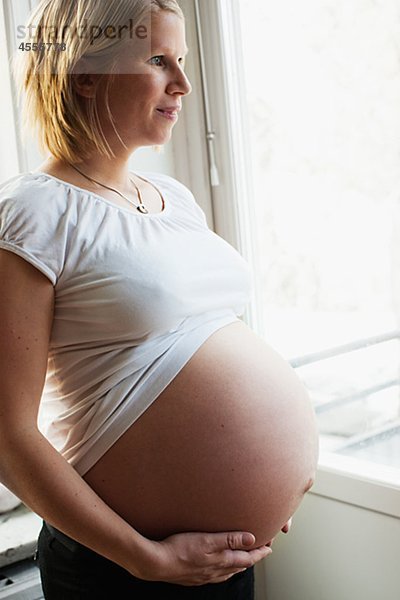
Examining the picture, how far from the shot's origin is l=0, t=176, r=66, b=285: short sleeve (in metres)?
0.99

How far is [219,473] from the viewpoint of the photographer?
1.07 metres

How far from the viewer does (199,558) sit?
1.04 metres

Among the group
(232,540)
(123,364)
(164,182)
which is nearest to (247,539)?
(232,540)

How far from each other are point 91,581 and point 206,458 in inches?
9.3

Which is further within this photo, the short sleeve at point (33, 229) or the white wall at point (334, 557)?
the white wall at point (334, 557)

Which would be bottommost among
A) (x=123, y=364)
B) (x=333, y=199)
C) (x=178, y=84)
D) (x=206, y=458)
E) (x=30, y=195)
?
(x=206, y=458)

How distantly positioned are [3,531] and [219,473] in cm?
63

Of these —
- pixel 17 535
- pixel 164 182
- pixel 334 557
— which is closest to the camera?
pixel 164 182

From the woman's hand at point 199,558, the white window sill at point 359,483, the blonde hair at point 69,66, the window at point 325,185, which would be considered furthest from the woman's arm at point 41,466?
the window at point 325,185

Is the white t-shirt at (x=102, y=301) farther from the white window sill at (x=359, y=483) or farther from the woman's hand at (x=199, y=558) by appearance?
the white window sill at (x=359, y=483)

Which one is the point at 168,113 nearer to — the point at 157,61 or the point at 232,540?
the point at 157,61

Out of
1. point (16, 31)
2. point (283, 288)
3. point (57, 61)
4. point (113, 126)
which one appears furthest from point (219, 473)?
point (16, 31)

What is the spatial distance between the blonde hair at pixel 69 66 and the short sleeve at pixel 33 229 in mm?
124

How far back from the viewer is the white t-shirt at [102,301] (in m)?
1.03
